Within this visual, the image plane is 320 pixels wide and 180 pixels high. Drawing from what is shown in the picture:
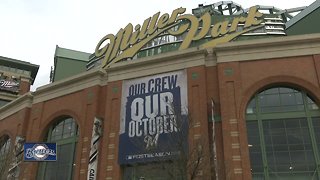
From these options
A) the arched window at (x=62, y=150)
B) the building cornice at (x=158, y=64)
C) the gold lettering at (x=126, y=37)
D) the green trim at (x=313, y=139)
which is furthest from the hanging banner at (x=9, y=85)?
the green trim at (x=313, y=139)

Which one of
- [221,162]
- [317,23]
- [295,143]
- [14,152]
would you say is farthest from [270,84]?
[14,152]

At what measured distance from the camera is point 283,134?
2775 centimetres

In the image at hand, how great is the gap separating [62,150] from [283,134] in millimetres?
20125

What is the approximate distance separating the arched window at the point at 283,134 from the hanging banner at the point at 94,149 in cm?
1270

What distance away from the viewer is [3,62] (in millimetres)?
68812

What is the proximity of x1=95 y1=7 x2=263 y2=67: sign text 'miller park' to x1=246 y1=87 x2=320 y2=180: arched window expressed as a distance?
781 cm

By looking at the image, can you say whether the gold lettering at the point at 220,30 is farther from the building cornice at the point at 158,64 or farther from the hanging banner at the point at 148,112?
the hanging banner at the point at 148,112

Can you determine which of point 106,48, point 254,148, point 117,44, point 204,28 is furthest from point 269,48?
point 106,48

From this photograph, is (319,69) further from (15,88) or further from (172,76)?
(15,88)

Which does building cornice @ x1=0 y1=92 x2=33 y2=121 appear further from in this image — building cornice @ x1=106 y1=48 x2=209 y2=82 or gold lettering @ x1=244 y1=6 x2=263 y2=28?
gold lettering @ x1=244 y1=6 x2=263 y2=28

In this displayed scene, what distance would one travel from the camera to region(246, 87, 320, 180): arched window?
26656mm

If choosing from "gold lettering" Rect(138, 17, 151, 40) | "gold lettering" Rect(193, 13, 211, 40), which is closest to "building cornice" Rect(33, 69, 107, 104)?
"gold lettering" Rect(138, 17, 151, 40)

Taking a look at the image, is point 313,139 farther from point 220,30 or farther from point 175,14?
point 175,14

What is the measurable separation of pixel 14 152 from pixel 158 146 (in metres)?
17.5
